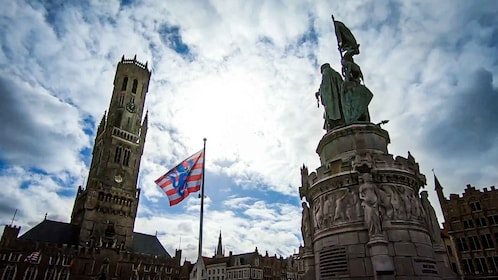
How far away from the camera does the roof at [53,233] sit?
180ft

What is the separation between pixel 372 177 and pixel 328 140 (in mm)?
3292

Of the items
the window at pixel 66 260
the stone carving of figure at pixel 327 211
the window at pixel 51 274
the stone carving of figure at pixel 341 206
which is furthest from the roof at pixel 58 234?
the stone carving of figure at pixel 341 206

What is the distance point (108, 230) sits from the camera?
59906 mm

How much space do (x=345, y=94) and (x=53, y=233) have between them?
61086mm

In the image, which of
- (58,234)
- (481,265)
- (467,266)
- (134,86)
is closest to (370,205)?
(481,265)

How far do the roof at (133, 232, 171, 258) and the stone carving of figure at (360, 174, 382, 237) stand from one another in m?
62.9

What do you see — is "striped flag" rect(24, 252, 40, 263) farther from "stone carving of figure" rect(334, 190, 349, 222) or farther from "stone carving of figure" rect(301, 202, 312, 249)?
"stone carving of figure" rect(334, 190, 349, 222)

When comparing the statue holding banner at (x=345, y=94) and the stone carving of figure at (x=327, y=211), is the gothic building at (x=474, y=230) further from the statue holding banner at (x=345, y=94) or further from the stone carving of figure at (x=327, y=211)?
the stone carving of figure at (x=327, y=211)

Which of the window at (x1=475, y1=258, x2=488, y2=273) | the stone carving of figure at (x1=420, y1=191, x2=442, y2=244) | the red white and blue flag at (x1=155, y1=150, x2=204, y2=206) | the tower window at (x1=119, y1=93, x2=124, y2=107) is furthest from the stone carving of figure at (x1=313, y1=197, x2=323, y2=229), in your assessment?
the tower window at (x1=119, y1=93, x2=124, y2=107)

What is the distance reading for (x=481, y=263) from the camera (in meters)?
38.9

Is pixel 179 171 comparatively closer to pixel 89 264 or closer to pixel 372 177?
pixel 372 177

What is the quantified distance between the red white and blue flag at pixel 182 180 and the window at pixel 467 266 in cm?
4130

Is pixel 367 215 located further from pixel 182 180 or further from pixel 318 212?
pixel 182 180

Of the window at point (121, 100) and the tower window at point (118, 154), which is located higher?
the window at point (121, 100)
